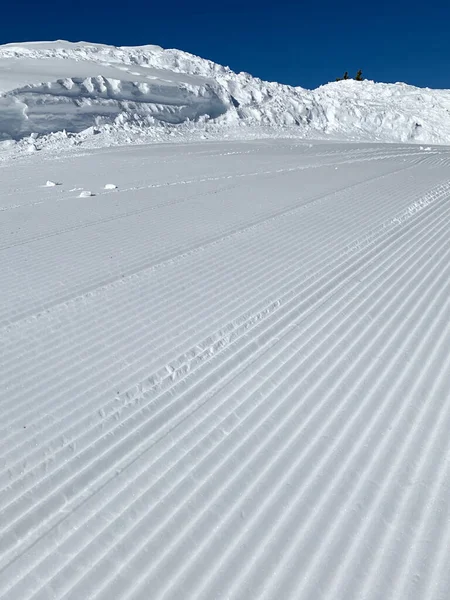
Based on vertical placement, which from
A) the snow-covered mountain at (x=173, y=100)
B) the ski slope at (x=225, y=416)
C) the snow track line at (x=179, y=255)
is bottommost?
the ski slope at (x=225, y=416)

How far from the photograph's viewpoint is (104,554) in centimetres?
223

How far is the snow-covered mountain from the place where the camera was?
20.5 metres

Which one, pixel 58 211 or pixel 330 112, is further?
pixel 330 112

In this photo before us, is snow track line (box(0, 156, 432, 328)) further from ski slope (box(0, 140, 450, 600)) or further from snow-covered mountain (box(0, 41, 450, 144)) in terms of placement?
snow-covered mountain (box(0, 41, 450, 144))

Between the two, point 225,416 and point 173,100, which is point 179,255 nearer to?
point 225,416

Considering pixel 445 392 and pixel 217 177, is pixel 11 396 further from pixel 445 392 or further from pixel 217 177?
pixel 217 177

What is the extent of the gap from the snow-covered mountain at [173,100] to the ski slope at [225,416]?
15.5 m

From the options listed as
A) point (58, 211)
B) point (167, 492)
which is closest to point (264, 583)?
point (167, 492)

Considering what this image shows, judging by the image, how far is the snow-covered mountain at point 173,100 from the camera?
20.5 m

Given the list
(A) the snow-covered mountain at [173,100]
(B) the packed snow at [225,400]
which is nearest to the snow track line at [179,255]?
(B) the packed snow at [225,400]

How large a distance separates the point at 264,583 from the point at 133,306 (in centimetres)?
276

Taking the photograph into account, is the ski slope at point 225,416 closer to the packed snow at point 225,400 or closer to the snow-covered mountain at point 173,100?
the packed snow at point 225,400

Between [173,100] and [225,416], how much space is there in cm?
2320

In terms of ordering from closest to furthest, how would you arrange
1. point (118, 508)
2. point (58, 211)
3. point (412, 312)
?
point (118, 508), point (412, 312), point (58, 211)
